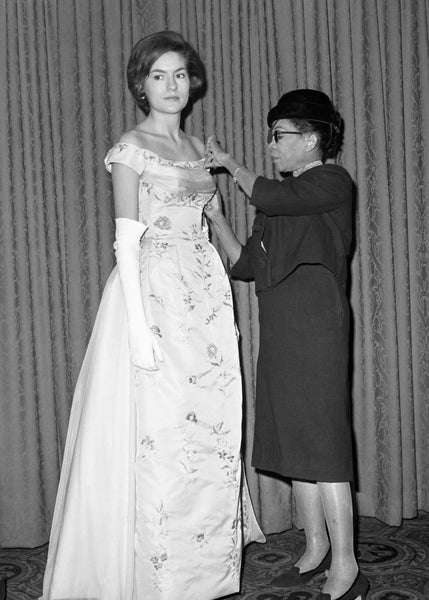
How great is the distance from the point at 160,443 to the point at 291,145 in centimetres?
98

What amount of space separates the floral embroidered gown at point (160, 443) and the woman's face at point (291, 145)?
300mm

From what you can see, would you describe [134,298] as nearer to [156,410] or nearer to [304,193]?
[156,410]

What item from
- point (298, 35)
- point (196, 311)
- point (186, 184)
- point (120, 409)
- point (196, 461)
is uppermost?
point (298, 35)

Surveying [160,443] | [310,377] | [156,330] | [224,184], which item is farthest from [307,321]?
[224,184]

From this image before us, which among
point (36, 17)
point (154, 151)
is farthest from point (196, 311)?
point (36, 17)

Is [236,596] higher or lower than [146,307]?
lower

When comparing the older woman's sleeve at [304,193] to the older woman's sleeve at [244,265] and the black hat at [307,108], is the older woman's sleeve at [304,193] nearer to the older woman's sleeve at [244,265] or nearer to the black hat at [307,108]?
the black hat at [307,108]

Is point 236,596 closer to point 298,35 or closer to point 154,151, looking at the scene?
point 154,151

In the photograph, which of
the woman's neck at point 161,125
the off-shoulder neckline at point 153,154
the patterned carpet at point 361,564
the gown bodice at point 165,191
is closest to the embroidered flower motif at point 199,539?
the patterned carpet at point 361,564

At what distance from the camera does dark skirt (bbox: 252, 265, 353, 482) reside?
7.00 feet

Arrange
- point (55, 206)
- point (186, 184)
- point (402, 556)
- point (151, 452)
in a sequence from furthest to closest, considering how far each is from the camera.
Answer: point (55, 206) < point (402, 556) < point (186, 184) < point (151, 452)

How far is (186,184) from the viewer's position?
215cm

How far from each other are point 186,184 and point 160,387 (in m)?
0.60

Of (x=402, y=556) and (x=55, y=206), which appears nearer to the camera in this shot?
(x=402, y=556)
